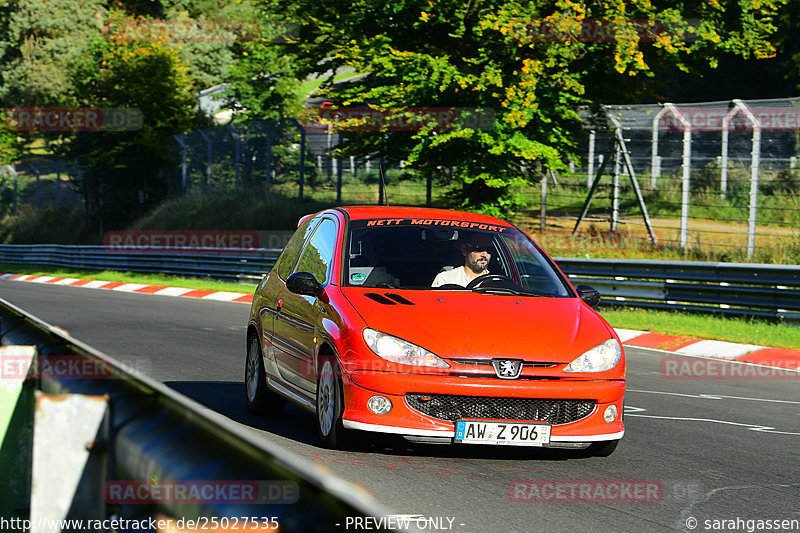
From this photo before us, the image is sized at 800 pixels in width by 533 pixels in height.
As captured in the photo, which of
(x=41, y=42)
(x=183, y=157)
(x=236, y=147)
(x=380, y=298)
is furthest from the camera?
(x=41, y=42)

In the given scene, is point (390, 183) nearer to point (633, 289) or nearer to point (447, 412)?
point (633, 289)

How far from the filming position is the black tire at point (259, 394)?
Answer: 8.62 meters

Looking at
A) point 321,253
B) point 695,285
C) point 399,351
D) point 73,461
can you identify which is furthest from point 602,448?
point 695,285

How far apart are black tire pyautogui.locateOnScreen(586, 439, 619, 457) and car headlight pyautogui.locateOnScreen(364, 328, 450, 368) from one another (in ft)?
3.93

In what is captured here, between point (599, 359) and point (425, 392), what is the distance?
1194mm

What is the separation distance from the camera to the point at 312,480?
78.2 inches

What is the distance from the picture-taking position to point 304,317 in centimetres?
777

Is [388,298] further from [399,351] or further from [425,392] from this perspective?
[425,392]

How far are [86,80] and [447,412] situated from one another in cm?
4431

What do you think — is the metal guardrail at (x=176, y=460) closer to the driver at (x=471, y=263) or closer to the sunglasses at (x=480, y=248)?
the driver at (x=471, y=263)

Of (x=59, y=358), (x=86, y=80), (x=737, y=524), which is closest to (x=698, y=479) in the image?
(x=737, y=524)

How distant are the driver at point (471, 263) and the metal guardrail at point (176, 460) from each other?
4607 millimetres

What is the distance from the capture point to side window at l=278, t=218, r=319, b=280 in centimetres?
891

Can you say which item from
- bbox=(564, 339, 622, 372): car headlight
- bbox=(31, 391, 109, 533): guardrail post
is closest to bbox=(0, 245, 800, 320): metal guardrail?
bbox=(564, 339, 622, 372): car headlight
